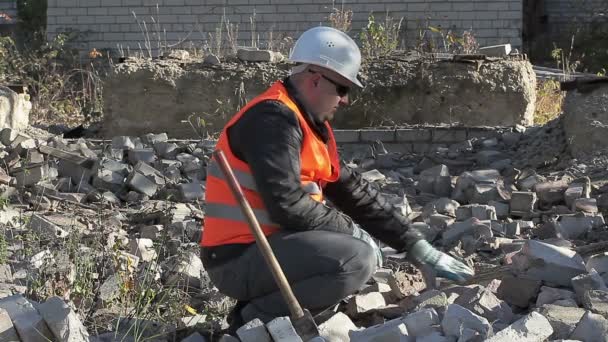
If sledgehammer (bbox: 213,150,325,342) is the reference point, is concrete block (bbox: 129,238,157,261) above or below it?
below

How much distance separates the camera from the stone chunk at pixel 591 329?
3.28 meters

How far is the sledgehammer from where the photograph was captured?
133 inches

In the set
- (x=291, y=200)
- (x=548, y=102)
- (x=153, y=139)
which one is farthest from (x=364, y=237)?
(x=548, y=102)

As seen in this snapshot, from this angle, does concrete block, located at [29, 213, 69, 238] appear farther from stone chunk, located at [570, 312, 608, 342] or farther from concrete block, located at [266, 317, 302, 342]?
stone chunk, located at [570, 312, 608, 342]

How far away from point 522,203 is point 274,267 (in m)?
3.17

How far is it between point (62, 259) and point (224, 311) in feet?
2.72

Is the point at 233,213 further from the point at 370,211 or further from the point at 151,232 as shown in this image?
the point at 151,232

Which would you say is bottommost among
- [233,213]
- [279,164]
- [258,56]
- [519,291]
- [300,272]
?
[519,291]

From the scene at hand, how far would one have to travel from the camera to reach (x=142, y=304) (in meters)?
4.18

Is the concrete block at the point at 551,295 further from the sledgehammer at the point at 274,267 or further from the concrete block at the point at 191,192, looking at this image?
the concrete block at the point at 191,192

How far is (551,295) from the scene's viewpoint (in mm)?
3848

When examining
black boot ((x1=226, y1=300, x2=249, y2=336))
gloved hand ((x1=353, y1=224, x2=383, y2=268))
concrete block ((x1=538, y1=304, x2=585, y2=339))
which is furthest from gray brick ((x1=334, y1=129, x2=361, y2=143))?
concrete block ((x1=538, y1=304, x2=585, y2=339))

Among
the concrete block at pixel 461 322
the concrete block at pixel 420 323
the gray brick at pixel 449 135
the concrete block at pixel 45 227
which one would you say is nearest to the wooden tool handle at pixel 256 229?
the concrete block at pixel 420 323

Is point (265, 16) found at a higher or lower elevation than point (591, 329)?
higher
